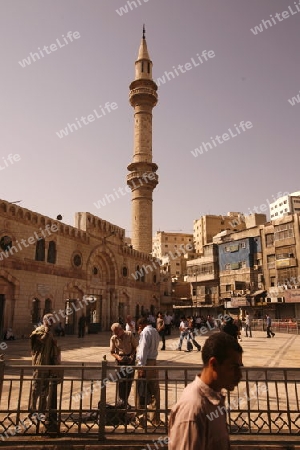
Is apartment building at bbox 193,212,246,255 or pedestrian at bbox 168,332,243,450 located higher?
apartment building at bbox 193,212,246,255

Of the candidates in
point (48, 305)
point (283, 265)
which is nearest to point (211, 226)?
point (283, 265)

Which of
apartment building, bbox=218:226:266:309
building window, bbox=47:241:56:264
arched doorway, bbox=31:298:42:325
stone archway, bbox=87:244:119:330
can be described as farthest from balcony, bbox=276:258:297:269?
arched doorway, bbox=31:298:42:325

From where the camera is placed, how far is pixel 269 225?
122 ft

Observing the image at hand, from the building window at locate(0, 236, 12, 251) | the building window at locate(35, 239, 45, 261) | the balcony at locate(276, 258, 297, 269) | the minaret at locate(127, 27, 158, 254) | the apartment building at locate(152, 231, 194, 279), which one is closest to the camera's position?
the building window at locate(0, 236, 12, 251)

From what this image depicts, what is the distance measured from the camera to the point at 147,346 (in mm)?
6000

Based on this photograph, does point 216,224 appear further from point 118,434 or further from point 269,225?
point 118,434

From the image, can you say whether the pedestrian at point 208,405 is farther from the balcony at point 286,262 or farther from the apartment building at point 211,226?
the apartment building at point 211,226

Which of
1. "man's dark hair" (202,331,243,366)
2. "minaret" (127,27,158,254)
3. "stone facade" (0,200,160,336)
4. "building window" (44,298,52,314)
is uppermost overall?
"minaret" (127,27,158,254)

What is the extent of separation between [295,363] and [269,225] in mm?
27417

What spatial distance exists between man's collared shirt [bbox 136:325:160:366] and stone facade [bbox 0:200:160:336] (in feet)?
48.1

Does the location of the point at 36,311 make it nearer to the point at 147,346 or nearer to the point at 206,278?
the point at 147,346

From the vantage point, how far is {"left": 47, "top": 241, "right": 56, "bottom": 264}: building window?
22391 millimetres

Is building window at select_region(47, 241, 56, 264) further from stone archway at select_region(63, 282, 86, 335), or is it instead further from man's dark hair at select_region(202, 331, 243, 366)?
man's dark hair at select_region(202, 331, 243, 366)

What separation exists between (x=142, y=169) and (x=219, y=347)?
35385 mm
